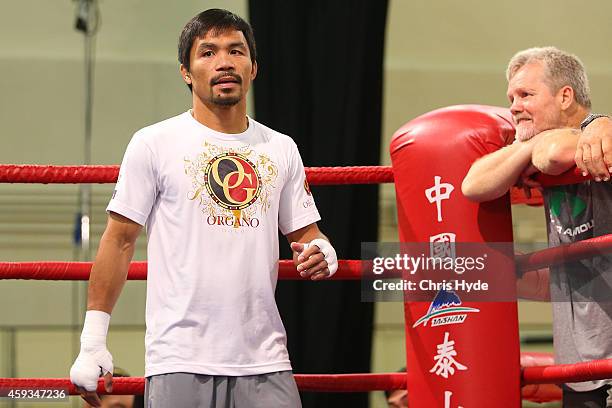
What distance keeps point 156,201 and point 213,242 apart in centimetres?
14

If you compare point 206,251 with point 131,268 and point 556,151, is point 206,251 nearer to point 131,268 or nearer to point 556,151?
point 131,268

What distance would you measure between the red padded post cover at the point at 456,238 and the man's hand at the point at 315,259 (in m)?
0.31

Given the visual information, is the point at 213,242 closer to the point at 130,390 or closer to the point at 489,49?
the point at 130,390

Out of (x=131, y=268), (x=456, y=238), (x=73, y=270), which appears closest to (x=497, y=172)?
(x=456, y=238)

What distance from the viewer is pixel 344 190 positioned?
3.66 meters

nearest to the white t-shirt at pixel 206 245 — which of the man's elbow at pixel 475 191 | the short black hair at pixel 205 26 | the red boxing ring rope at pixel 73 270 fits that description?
the short black hair at pixel 205 26

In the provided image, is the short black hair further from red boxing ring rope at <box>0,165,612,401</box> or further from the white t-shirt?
red boxing ring rope at <box>0,165,612,401</box>

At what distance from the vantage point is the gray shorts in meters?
1.51

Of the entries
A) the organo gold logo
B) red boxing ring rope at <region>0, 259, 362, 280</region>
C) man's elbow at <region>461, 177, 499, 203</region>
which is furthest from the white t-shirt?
man's elbow at <region>461, 177, 499, 203</region>

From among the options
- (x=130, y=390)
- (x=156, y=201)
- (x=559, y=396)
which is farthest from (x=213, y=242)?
(x=559, y=396)

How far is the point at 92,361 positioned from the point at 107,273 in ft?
0.50

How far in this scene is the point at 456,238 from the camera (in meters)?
1.85

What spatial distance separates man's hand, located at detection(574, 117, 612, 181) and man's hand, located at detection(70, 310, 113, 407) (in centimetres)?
88

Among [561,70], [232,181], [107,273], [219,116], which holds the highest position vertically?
[561,70]
